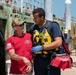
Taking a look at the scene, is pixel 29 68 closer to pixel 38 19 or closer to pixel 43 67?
pixel 43 67

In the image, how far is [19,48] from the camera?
17.1 ft

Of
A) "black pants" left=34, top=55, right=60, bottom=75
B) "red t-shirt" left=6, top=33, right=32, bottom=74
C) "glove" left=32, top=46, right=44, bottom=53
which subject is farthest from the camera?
"red t-shirt" left=6, top=33, right=32, bottom=74

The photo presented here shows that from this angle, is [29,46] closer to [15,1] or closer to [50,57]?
[50,57]

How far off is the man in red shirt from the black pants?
0.38 ft

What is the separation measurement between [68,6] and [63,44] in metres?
19.7

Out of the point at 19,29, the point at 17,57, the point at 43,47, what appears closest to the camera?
the point at 43,47

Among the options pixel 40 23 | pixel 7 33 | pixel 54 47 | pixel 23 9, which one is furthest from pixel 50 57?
pixel 23 9

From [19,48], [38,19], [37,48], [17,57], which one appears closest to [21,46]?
[19,48]

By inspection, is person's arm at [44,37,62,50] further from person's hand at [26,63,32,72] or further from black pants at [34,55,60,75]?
person's hand at [26,63,32,72]

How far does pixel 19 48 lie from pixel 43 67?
0.46 metres

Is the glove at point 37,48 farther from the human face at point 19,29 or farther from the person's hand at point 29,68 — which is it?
the human face at point 19,29

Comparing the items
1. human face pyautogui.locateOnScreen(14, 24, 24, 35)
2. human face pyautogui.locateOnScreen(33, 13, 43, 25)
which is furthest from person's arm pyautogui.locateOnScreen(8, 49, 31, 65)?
human face pyautogui.locateOnScreen(33, 13, 43, 25)

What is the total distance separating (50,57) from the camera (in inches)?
200

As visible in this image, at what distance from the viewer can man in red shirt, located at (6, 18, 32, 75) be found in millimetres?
5156
